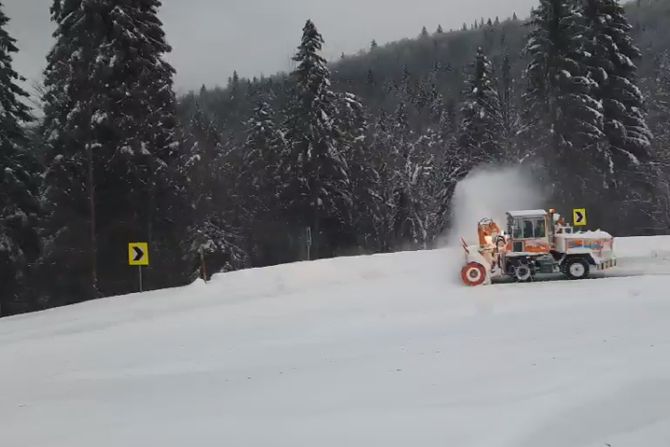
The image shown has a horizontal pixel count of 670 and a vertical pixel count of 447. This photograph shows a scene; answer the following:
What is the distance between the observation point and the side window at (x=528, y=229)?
1952cm

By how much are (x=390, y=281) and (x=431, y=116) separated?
220 feet

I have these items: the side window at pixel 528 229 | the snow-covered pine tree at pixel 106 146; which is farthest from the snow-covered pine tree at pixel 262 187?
the side window at pixel 528 229

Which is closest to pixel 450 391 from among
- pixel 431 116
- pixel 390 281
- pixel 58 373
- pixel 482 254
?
pixel 58 373

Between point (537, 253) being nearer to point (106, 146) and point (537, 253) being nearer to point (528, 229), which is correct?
point (528, 229)

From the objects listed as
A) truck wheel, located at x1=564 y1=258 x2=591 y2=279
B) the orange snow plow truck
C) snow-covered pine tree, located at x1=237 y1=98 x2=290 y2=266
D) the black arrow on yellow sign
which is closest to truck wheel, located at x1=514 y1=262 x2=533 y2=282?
the orange snow plow truck

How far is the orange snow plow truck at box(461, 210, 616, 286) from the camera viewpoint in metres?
18.9

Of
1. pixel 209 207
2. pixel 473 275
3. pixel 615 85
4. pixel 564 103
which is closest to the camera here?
pixel 473 275

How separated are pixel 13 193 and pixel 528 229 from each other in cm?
2446

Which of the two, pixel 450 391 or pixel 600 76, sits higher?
pixel 600 76

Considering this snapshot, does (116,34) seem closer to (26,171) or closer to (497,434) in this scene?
(26,171)

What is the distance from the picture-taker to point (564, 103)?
112 feet

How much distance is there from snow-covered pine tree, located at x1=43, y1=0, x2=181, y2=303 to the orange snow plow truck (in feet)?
48.6

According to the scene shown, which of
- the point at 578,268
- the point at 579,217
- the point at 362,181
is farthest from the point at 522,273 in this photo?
the point at 362,181

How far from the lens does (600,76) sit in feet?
113
